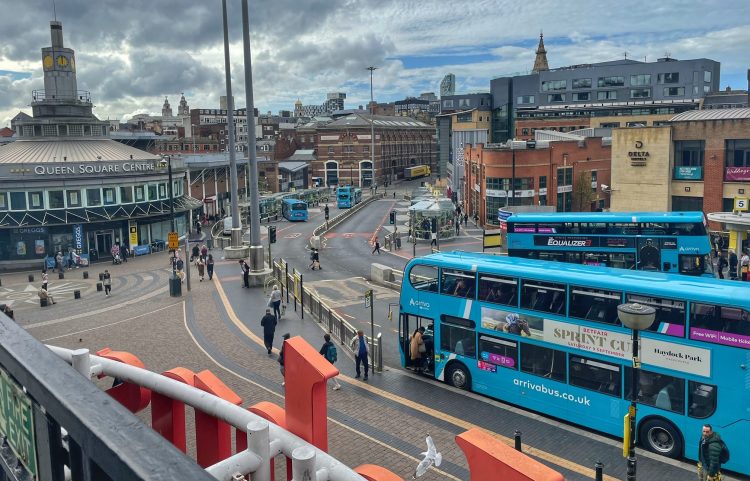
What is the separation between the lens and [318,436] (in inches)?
209

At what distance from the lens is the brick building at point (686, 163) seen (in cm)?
4181

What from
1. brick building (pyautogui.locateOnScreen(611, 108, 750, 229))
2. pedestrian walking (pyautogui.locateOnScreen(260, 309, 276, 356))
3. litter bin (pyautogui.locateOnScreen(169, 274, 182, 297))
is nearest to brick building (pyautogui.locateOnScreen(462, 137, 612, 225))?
brick building (pyautogui.locateOnScreen(611, 108, 750, 229))

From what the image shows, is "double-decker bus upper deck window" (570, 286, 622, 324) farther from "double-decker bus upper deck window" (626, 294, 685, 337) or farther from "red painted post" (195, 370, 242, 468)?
"red painted post" (195, 370, 242, 468)

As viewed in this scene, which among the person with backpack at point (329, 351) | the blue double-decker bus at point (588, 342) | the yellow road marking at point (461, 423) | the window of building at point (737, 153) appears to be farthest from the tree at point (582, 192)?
the person with backpack at point (329, 351)

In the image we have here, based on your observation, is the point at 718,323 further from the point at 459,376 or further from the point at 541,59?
the point at 541,59

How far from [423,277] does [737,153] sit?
32.8 metres

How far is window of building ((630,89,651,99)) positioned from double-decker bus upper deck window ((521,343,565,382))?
91185 millimetres

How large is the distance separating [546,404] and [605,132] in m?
62.0

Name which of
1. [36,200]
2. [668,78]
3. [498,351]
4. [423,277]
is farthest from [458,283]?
[668,78]

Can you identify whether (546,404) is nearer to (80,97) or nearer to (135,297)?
(135,297)

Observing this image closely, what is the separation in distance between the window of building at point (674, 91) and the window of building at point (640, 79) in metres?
2.77

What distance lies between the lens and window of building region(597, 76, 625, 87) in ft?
320

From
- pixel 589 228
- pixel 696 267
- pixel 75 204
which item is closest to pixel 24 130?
pixel 75 204

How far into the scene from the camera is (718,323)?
12945mm
